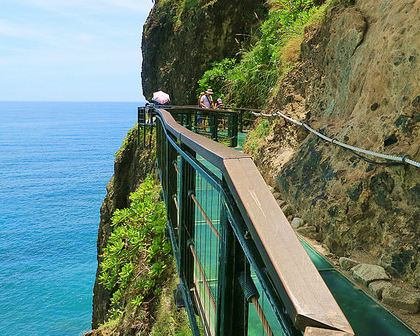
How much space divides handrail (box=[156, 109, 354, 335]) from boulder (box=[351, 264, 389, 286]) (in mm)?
2644

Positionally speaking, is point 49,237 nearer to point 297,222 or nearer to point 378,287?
point 297,222

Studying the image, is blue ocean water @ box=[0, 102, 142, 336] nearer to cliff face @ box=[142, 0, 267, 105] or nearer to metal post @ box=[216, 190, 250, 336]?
cliff face @ box=[142, 0, 267, 105]

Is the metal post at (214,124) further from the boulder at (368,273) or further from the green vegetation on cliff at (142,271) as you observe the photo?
the boulder at (368,273)

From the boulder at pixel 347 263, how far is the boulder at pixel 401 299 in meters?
0.57

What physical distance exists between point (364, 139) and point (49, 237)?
47.5m

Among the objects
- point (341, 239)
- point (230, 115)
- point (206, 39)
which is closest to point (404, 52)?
point (341, 239)

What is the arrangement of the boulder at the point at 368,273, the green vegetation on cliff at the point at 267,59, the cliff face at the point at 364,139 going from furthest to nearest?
the green vegetation on cliff at the point at 267,59 < the cliff face at the point at 364,139 < the boulder at the point at 368,273

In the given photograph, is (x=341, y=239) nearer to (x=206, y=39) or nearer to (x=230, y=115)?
(x=230, y=115)

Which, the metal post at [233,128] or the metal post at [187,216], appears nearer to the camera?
→ the metal post at [187,216]

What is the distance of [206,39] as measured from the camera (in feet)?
78.2

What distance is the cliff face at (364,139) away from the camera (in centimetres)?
374

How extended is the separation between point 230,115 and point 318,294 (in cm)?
1105

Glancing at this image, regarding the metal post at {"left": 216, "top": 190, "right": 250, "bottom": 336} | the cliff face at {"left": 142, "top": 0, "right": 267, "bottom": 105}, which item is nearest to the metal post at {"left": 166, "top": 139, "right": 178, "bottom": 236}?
the metal post at {"left": 216, "top": 190, "right": 250, "bottom": 336}

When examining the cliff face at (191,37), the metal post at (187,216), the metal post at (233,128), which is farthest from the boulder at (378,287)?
the cliff face at (191,37)
